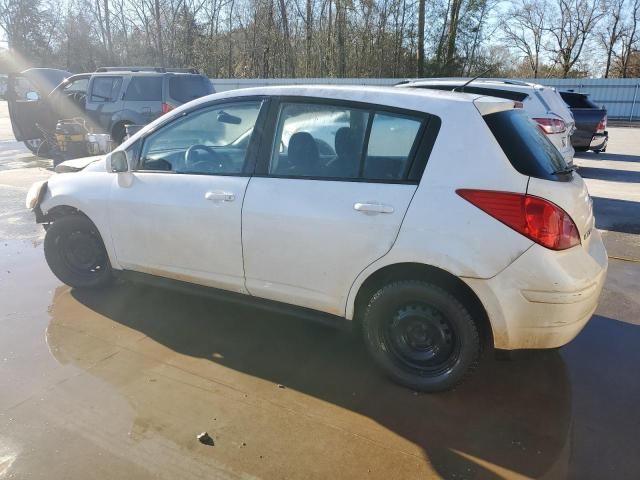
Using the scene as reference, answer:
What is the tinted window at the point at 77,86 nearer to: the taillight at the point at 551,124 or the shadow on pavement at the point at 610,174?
the taillight at the point at 551,124

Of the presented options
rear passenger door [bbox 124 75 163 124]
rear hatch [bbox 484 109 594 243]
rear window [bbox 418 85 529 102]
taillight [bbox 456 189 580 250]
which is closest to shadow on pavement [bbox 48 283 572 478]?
taillight [bbox 456 189 580 250]

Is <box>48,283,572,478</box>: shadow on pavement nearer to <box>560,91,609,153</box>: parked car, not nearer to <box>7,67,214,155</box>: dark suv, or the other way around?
<box>7,67,214,155</box>: dark suv

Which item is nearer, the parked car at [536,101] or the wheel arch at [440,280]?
the wheel arch at [440,280]

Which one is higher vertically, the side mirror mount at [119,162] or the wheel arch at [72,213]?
the side mirror mount at [119,162]

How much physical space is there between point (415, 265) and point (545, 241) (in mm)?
691

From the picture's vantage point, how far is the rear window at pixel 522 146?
272 cm

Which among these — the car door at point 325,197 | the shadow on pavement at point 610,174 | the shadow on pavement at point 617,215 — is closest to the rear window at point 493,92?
the shadow on pavement at point 617,215

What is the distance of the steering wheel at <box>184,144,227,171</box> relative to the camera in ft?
11.7

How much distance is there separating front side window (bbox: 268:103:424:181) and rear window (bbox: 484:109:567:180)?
447 mm

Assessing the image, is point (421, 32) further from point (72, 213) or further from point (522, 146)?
point (522, 146)

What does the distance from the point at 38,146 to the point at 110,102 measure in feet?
9.68

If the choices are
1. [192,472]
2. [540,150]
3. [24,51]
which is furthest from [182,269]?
[24,51]

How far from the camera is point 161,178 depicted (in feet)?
12.1

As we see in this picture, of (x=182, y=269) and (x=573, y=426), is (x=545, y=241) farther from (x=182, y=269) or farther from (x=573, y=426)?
(x=182, y=269)
